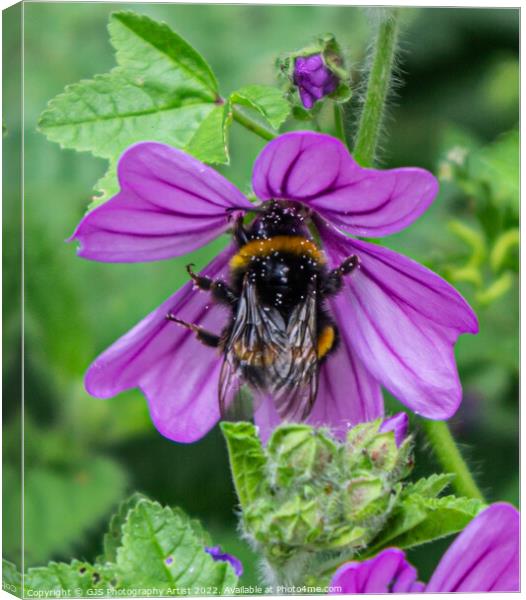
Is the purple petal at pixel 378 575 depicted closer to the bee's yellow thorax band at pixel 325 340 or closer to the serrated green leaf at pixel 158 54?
the bee's yellow thorax band at pixel 325 340

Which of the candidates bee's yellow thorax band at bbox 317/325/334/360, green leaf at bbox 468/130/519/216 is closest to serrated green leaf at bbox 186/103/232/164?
bee's yellow thorax band at bbox 317/325/334/360

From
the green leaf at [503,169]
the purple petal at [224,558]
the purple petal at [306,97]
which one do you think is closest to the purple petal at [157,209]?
the purple petal at [306,97]

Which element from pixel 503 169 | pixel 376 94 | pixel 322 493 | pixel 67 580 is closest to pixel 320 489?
pixel 322 493

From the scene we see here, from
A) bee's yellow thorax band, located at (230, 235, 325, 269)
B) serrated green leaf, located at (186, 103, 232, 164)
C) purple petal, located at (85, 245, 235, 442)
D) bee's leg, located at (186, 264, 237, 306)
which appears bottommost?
purple petal, located at (85, 245, 235, 442)

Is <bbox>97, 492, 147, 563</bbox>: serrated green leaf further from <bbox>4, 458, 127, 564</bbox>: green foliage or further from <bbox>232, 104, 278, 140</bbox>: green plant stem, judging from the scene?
<bbox>232, 104, 278, 140</bbox>: green plant stem

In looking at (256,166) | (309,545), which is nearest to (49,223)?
(256,166)

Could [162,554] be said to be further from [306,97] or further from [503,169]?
[503,169]
